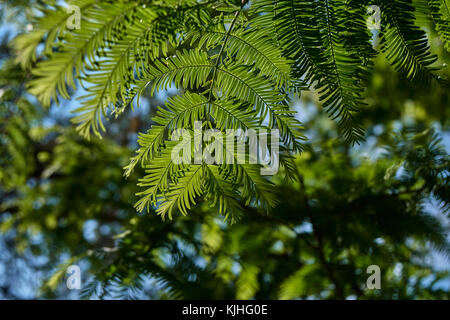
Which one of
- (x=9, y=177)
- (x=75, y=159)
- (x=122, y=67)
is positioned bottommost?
(x=122, y=67)

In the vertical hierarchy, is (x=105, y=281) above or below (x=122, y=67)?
below

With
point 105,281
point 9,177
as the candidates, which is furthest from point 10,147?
point 105,281

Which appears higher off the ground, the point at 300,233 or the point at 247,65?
the point at 247,65

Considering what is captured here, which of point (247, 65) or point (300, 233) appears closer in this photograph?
point (247, 65)

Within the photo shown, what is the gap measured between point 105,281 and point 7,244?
2.69m

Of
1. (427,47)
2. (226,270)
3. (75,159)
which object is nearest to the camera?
(427,47)

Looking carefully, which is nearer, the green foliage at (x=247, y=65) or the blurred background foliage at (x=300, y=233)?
the green foliage at (x=247, y=65)

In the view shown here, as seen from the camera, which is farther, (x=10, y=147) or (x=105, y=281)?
(x=10, y=147)

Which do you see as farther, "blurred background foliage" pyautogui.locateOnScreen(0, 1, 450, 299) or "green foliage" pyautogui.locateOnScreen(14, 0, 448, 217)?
"blurred background foliage" pyautogui.locateOnScreen(0, 1, 450, 299)

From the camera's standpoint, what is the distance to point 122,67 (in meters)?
0.59

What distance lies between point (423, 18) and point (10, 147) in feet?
6.79

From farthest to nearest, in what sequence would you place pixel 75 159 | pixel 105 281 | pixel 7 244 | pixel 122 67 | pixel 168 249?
1. pixel 7 244
2. pixel 75 159
3. pixel 168 249
4. pixel 105 281
5. pixel 122 67

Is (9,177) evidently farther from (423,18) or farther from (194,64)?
(423,18)
